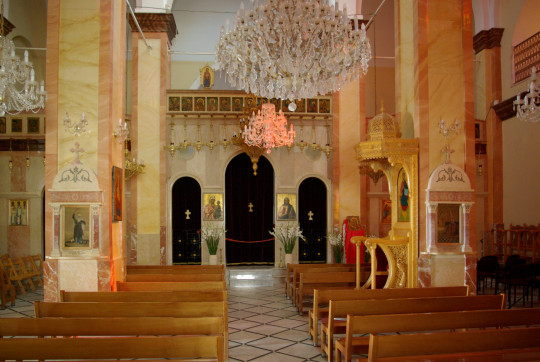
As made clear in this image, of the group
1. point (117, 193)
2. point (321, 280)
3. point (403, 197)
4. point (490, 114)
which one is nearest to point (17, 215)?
point (117, 193)

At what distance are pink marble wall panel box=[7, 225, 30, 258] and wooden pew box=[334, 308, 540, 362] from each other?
10.9 meters

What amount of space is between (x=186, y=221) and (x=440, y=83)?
26.8 feet

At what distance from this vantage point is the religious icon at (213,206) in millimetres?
12773

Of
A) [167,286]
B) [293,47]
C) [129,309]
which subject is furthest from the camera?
[167,286]

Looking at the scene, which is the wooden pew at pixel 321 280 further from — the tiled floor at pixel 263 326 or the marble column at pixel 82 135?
the marble column at pixel 82 135

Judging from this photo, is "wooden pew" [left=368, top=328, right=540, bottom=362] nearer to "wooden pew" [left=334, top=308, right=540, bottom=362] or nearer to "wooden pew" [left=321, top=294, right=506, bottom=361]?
"wooden pew" [left=334, top=308, right=540, bottom=362]

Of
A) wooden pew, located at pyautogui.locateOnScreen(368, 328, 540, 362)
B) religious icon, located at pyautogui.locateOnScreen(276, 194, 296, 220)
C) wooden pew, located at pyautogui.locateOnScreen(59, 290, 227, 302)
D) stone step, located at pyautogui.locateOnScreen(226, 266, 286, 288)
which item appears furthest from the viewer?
religious icon, located at pyautogui.locateOnScreen(276, 194, 296, 220)

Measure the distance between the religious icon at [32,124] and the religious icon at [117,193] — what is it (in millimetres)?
6424

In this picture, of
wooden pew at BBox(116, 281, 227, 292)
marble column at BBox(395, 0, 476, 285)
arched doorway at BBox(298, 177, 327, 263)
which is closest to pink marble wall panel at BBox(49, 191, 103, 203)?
wooden pew at BBox(116, 281, 227, 292)

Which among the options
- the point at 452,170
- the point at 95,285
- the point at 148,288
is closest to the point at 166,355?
the point at 148,288

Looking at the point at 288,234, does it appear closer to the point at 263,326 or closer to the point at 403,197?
the point at 403,197

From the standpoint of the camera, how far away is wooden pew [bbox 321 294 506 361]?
16.7ft

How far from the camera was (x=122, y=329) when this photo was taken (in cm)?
426

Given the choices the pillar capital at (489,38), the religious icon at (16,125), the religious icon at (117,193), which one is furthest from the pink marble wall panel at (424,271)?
the religious icon at (16,125)
